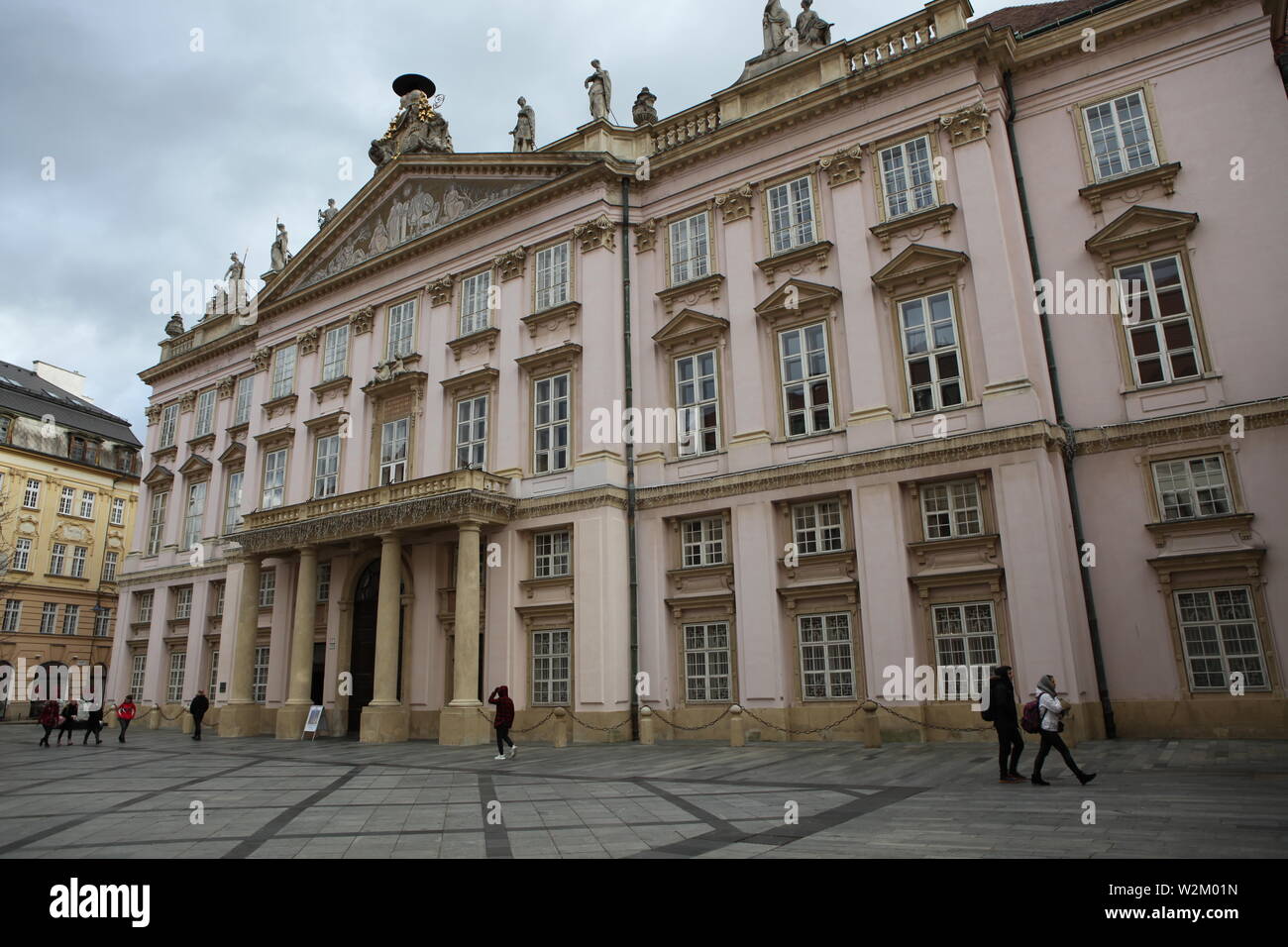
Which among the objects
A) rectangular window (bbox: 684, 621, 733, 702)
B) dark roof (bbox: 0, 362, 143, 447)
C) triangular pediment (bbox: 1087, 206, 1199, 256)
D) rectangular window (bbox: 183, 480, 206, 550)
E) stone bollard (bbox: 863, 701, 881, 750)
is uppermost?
dark roof (bbox: 0, 362, 143, 447)

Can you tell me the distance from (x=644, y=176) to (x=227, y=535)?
63.2 feet

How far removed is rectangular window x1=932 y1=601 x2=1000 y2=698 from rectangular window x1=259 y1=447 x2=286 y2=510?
84.0 feet

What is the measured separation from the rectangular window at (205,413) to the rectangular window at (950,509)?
1301 inches

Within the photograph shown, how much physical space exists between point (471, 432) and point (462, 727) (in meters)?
9.94

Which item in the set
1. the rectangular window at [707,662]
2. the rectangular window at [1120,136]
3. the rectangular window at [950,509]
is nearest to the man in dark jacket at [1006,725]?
the rectangular window at [950,509]

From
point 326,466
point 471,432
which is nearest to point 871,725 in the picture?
point 471,432

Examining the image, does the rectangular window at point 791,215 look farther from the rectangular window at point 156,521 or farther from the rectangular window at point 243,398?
the rectangular window at point 156,521

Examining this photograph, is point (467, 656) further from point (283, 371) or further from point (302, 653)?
point (283, 371)

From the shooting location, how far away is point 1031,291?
68.3 ft

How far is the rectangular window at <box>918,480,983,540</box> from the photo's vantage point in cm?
1981

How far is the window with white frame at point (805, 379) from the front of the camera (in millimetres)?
22453

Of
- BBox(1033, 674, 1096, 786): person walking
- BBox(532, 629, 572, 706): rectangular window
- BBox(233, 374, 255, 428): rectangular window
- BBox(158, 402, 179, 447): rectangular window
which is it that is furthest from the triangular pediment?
BBox(158, 402, 179, 447): rectangular window

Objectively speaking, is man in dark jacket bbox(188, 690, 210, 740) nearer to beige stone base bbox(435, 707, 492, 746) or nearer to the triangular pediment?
beige stone base bbox(435, 707, 492, 746)

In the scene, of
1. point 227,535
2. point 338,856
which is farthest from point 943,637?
point 227,535
